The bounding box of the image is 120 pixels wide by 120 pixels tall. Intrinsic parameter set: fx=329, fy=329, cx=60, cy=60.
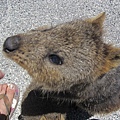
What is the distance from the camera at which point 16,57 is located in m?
2.76

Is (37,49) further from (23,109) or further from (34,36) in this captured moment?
(23,109)

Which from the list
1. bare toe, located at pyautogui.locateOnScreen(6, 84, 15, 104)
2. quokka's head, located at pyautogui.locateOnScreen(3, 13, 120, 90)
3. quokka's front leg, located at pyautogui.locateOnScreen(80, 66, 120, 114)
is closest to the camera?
quokka's head, located at pyautogui.locateOnScreen(3, 13, 120, 90)

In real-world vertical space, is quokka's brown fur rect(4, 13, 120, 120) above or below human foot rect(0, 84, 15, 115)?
above

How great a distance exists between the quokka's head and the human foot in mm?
779

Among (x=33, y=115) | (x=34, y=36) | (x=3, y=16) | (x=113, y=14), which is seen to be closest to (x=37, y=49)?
(x=34, y=36)

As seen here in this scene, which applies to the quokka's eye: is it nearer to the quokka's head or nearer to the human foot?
the quokka's head

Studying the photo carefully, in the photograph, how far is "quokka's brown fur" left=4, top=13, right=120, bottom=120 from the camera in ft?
9.02

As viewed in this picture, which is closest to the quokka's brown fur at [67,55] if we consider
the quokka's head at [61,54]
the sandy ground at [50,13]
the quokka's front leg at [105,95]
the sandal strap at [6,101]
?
the quokka's head at [61,54]

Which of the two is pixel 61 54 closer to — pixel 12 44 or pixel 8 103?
pixel 12 44

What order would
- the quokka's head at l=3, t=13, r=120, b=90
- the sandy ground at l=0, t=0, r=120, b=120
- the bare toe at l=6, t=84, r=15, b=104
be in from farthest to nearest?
the sandy ground at l=0, t=0, r=120, b=120, the bare toe at l=6, t=84, r=15, b=104, the quokka's head at l=3, t=13, r=120, b=90

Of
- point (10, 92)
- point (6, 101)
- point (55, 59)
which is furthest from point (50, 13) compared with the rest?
point (55, 59)

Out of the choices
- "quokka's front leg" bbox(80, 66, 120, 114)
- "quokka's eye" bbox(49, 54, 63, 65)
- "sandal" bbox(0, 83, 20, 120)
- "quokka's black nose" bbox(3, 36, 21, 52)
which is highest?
"quokka's black nose" bbox(3, 36, 21, 52)

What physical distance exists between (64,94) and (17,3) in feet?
5.29

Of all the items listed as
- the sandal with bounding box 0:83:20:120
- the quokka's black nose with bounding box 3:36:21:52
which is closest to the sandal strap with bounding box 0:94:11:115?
the sandal with bounding box 0:83:20:120
